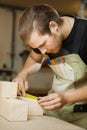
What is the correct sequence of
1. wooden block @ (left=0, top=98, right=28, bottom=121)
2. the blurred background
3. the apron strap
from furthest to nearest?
the blurred background, the apron strap, wooden block @ (left=0, top=98, right=28, bottom=121)

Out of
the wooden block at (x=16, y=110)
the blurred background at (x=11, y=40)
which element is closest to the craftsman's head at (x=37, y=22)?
the wooden block at (x=16, y=110)

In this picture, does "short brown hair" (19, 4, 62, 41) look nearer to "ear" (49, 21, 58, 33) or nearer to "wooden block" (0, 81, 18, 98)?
"ear" (49, 21, 58, 33)

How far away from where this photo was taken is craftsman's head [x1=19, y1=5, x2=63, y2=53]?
4.55ft

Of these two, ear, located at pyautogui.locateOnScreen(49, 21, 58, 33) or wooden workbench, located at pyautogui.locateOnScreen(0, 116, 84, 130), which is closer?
wooden workbench, located at pyautogui.locateOnScreen(0, 116, 84, 130)

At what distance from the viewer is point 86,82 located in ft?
5.33

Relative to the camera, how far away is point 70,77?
64.9 inches

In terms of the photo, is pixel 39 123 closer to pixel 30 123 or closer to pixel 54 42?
pixel 30 123

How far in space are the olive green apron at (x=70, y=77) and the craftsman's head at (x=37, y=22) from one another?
10.1 inches

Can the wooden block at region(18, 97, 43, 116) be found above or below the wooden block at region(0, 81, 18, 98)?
below

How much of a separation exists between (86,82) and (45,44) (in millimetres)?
388

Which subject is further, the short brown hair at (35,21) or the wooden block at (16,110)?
the short brown hair at (35,21)

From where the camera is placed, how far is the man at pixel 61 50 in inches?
53.6

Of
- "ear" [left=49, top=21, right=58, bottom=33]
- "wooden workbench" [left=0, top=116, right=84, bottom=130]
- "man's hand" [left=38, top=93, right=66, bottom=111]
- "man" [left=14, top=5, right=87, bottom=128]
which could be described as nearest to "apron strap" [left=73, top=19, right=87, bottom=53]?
"man" [left=14, top=5, right=87, bottom=128]

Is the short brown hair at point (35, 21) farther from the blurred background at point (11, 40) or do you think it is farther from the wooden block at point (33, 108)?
the blurred background at point (11, 40)
